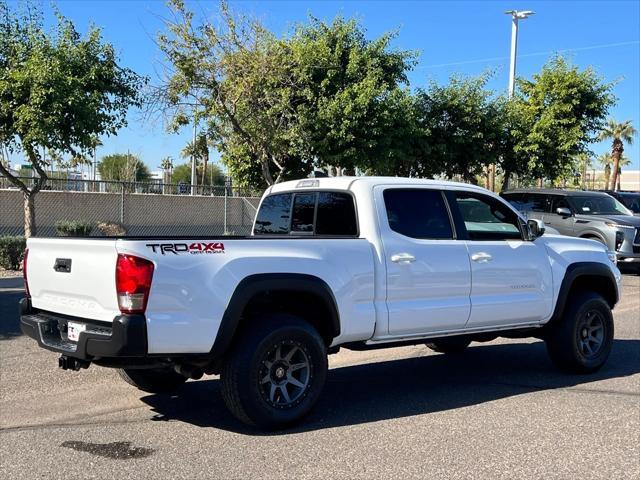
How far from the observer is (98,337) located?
181 inches

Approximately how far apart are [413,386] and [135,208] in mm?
20164

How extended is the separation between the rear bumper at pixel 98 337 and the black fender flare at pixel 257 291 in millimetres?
563

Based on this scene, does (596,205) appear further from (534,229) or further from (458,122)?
(534,229)

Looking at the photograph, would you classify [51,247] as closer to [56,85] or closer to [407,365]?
[407,365]

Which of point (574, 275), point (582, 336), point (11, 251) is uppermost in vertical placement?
point (574, 275)

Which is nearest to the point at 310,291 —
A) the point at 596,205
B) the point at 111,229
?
the point at 111,229

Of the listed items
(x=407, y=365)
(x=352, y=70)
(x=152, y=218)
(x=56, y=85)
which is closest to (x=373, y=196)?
(x=407, y=365)

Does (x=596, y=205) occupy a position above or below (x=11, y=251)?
above

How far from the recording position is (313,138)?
15.9 meters

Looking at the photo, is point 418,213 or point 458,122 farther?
point 458,122

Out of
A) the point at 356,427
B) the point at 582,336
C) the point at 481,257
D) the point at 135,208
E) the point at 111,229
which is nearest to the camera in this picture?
the point at 356,427

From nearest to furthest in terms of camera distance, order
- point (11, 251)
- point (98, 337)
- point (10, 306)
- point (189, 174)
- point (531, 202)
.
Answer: point (98, 337) → point (10, 306) → point (11, 251) → point (531, 202) → point (189, 174)

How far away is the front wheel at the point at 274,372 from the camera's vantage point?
4.95 m

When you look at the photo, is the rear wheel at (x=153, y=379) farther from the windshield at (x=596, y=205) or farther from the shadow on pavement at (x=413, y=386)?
the windshield at (x=596, y=205)
